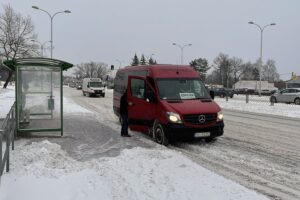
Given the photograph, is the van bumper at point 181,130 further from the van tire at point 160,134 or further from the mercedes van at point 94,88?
the mercedes van at point 94,88

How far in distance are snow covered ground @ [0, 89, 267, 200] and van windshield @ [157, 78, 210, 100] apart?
2.58 meters

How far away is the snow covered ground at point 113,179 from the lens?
226 inches

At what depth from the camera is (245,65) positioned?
462 feet

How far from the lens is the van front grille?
9.78 meters

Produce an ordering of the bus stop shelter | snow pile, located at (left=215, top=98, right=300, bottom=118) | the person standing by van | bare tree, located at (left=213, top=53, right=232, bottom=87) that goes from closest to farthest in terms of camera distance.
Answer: the bus stop shelter
the person standing by van
snow pile, located at (left=215, top=98, right=300, bottom=118)
bare tree, located at (left=213, top=53, right=232, bottom=87)

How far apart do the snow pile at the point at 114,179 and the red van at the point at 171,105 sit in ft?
5.13

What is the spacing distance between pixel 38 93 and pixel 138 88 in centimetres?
334

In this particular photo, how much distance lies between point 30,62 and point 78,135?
264 centimetres

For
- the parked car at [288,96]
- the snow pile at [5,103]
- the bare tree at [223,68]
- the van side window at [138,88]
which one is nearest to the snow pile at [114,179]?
the van side window at [138,88]

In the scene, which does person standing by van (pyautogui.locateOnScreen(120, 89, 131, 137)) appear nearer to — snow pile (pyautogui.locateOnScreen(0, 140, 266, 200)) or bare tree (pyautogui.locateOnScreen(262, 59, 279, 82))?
snow pile (pyautogui.locateOnScreen(0, 140, 266, 200))

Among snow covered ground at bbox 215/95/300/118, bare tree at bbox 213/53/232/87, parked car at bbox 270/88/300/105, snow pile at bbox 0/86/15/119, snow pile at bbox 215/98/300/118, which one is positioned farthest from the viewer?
bare tree at bbox 213/53/232/87

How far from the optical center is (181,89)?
10984 mm

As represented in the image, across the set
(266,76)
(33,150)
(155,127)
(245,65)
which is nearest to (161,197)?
(33,150)

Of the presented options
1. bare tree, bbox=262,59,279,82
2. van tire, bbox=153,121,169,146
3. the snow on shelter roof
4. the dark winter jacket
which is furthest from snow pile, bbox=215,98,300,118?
bare tree, bbox=262,59,279,82
